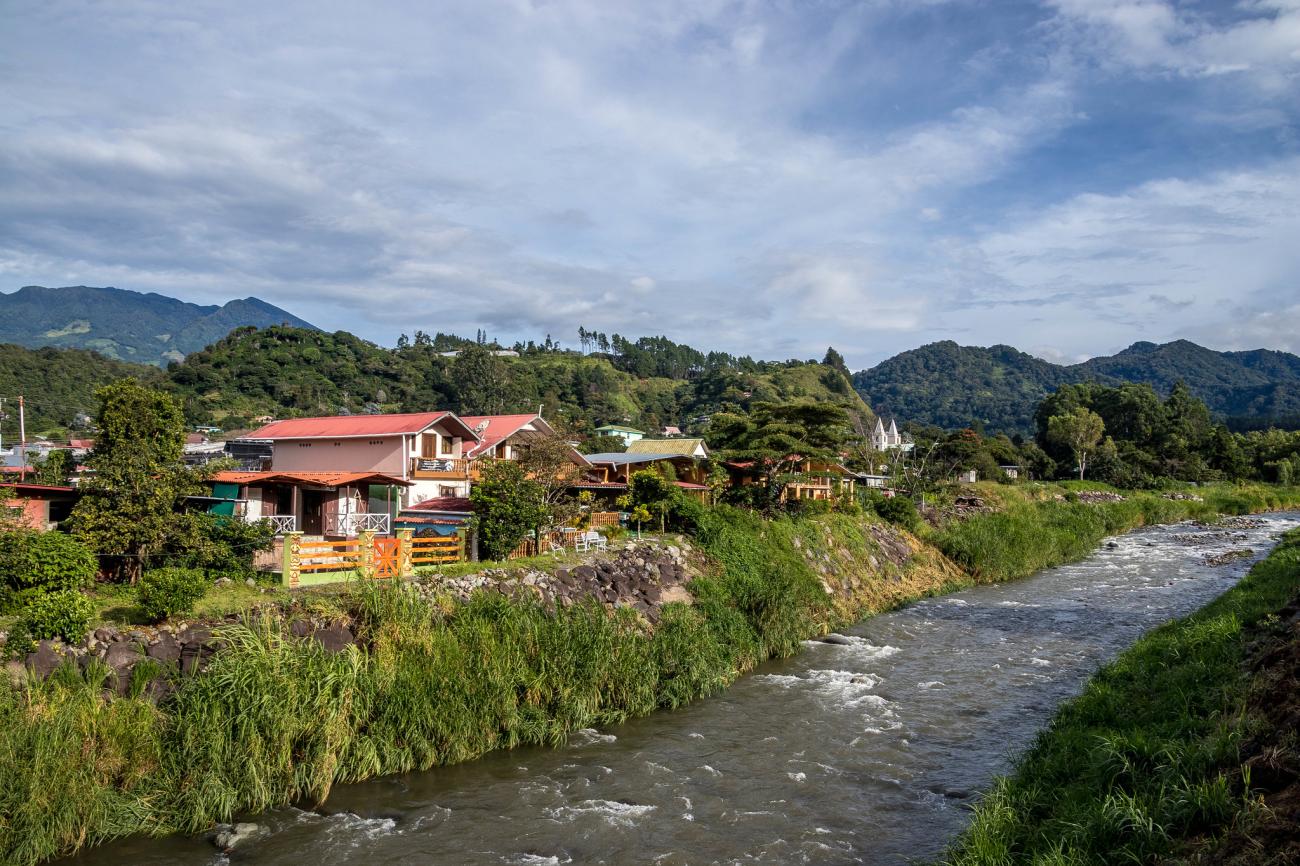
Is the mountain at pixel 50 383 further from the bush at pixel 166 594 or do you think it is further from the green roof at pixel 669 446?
the bush at pixel 166 594

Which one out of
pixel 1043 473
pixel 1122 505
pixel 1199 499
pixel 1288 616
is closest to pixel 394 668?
pixel 1288 616

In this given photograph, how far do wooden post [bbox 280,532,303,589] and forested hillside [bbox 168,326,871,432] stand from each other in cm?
5109

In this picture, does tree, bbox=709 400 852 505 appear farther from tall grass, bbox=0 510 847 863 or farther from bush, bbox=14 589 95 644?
bush, bbox=14 589 95 644

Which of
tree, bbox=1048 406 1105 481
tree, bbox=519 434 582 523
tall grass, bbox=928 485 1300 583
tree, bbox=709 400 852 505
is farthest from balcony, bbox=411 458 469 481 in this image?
tree, bbox=1048 406 1105 481

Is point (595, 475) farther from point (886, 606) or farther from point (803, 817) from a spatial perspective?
point (803, 817)

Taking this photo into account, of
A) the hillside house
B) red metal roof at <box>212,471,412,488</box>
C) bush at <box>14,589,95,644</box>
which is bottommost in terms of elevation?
bush at <box>14,589,95,644</box>

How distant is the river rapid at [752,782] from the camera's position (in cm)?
1109

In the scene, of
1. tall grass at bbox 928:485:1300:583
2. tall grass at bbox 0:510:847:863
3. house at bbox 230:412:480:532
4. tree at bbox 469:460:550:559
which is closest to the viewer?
tall grass at bbox 0:510:847:863

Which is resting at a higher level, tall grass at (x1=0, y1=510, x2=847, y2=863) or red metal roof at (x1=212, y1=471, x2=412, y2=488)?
red metal roof at (x1=212, y1=471, x2=412, y2=488)

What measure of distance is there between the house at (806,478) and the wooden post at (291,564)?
75.3ft

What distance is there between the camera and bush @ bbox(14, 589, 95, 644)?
12.6m

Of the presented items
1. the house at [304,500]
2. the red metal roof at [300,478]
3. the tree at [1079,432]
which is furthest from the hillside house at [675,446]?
the tree at [1079,432]

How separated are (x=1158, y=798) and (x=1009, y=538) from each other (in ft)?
102

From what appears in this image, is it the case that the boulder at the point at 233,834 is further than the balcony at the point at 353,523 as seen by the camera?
No
